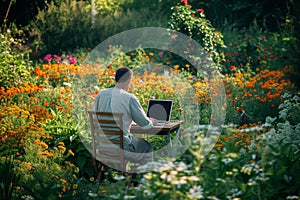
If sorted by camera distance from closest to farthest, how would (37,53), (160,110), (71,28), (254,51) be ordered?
(160,110), (254,51), (37,53), (71,28)

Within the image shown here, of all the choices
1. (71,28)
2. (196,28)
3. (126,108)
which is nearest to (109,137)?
(126,108)

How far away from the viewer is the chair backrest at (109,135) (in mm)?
4613

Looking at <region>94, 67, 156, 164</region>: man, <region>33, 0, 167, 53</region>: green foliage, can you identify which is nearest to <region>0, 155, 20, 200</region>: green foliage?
<region>94, 67, 156, 164</region>: man

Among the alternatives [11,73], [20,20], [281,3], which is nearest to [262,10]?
[281,3]

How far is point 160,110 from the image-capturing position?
531 cm

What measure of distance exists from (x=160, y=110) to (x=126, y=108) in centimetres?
65

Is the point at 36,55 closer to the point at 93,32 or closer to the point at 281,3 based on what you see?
the point at 93,32

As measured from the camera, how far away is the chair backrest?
Result: 461 centimetres

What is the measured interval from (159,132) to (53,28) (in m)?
8.48

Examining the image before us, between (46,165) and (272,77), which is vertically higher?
(272,77)

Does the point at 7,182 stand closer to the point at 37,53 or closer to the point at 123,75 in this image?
the point at 123,75

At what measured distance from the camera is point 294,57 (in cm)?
686

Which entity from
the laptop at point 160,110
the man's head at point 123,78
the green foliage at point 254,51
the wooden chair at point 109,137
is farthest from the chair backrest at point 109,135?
the green foliage at point 254,51

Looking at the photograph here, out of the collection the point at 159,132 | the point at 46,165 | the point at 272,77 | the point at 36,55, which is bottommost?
the point at 46,165
